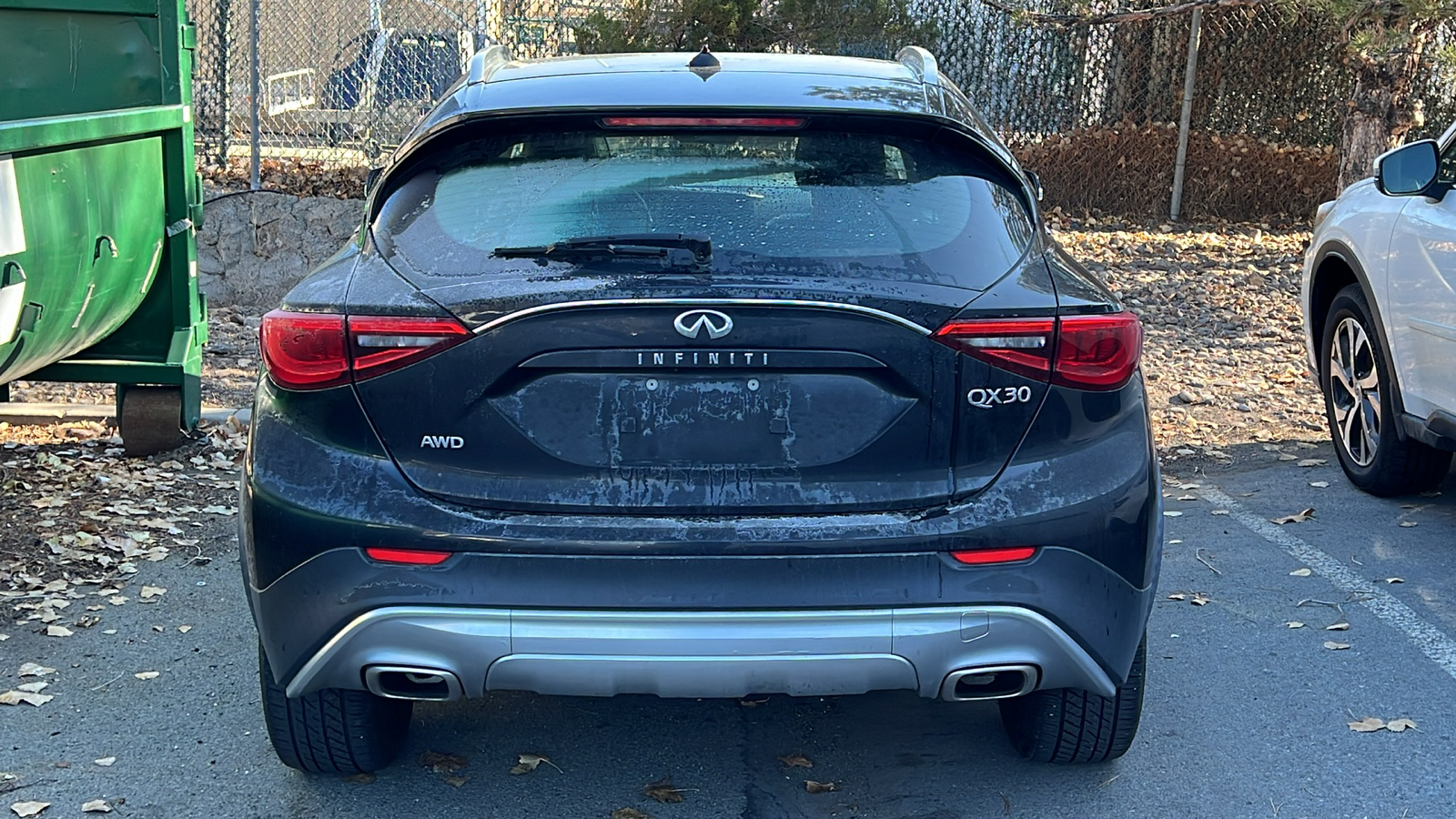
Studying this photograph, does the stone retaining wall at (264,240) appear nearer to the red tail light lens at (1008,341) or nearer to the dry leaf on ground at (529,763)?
the dry leaf on ground at (529,763)

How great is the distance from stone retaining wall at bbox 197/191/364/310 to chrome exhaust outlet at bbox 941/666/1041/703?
817cm

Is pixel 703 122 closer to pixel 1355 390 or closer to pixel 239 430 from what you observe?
pixel 1355 390

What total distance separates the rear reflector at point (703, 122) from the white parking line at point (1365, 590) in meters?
2.58

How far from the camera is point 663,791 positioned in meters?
3.48

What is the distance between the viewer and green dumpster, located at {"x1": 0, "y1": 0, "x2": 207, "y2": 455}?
5.02 metres

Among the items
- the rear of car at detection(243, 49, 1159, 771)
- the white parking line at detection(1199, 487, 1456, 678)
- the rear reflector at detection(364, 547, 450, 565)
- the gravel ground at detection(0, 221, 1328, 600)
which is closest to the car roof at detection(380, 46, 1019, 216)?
the rear of car at detection(243, 49, 1159, 771)

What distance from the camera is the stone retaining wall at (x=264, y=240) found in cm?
1027

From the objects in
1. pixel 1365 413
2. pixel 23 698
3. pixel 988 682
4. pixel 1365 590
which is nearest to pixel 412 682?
pixel 988 682

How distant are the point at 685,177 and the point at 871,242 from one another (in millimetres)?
443

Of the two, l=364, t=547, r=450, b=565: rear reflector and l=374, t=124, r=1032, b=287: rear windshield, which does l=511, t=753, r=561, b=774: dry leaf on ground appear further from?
l=374, t=124, r=1032, b=287: rear windshield

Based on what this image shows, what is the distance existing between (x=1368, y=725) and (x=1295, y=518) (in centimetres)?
196

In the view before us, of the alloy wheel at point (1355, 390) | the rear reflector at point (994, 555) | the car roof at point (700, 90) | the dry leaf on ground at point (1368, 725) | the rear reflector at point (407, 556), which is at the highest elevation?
the car roof at point (700, 90)

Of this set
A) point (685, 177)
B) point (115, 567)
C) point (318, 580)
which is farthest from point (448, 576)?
point (115, 567)

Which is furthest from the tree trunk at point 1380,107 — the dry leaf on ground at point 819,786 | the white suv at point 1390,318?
the dry leaf on ground at point 819,786
